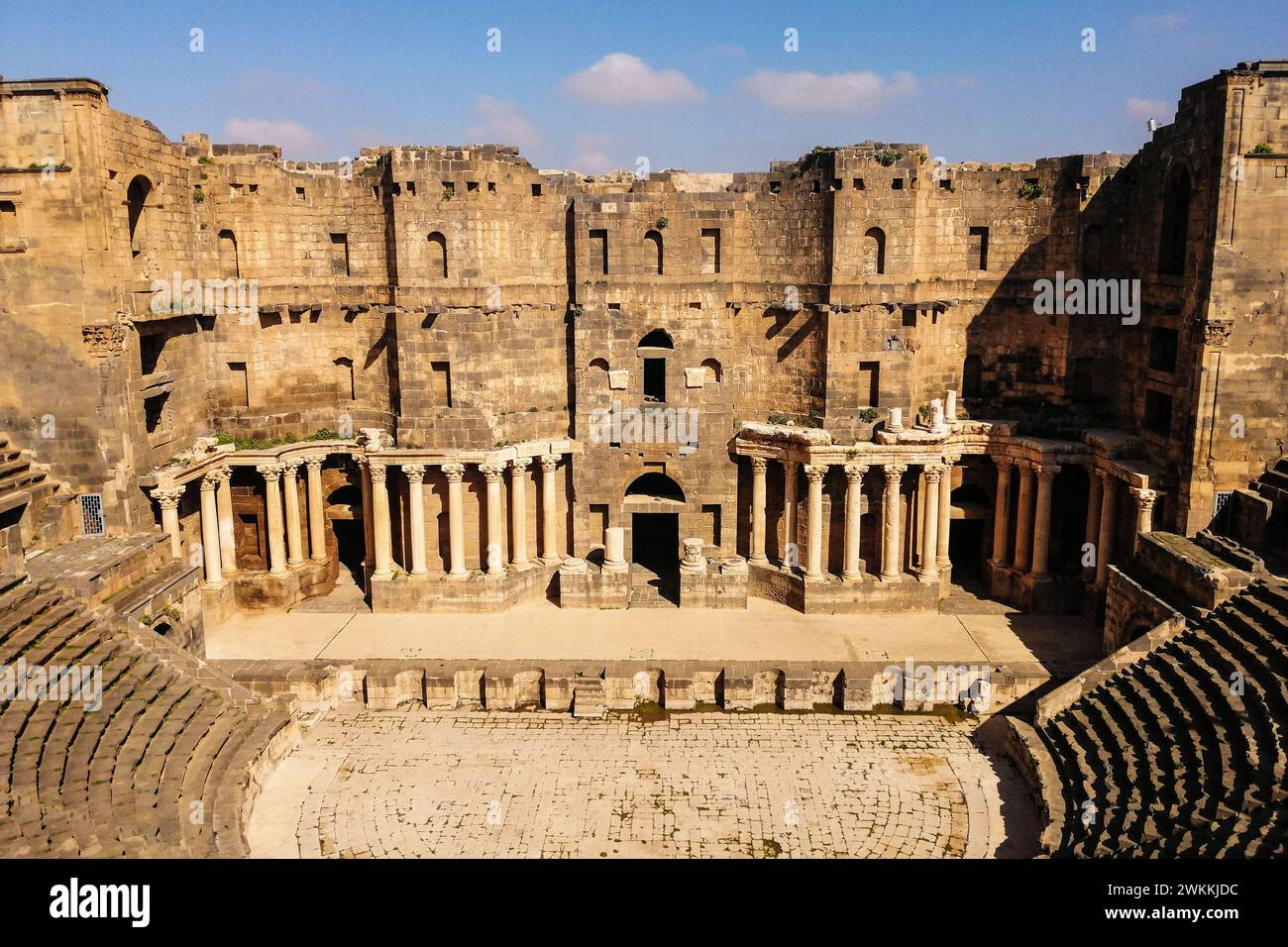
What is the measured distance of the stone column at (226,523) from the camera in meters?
30.2

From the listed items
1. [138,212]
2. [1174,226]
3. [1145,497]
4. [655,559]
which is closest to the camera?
[1145,497]

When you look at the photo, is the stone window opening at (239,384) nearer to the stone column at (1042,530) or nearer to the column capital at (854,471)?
the column capital at (854,471)

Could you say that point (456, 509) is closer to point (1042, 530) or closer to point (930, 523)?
point (930, 523)

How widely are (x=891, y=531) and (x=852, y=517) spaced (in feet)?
3.95

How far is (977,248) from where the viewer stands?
102ft

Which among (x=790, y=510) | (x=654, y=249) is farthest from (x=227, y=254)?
(x=790, y=510)

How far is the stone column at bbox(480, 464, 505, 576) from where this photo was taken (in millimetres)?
30438

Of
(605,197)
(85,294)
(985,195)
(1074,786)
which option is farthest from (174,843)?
(985,195)

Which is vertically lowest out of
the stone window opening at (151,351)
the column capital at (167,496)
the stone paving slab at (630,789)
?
the stone paving slab at (630,789)

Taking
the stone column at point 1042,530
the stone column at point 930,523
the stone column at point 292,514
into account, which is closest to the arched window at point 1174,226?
the stone column at point 1042,530

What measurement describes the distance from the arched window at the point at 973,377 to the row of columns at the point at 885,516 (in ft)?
9.36

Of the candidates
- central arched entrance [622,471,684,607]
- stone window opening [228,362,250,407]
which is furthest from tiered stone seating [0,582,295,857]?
central arched entrance [622,471,684,607]

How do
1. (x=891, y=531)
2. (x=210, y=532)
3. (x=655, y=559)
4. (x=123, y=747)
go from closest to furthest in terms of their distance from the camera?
1. (x=123, y=747)
2. (x=210, y=532)
3. (x=891, y=531)
4. (x=655, y=559)

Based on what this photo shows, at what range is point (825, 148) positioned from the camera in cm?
2975
